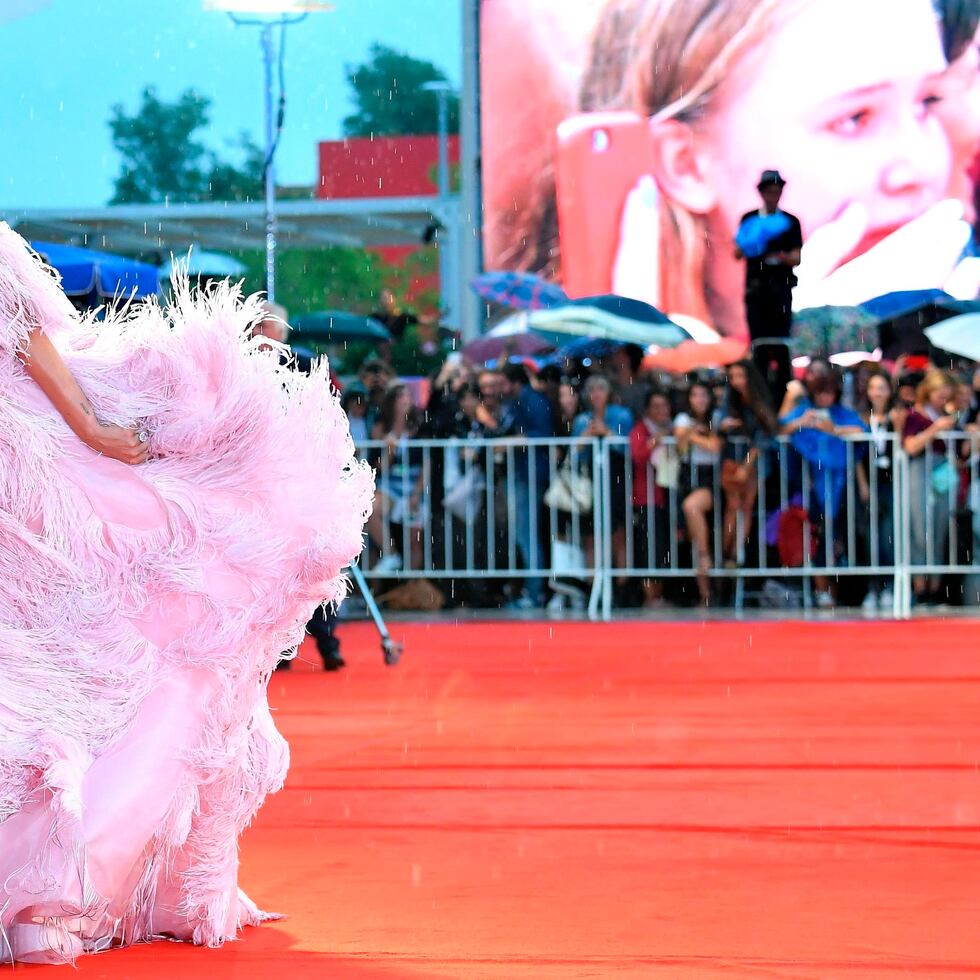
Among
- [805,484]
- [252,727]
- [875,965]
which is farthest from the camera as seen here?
[805,484]

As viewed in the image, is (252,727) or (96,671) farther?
(252,727)

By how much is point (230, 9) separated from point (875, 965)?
33.1ft

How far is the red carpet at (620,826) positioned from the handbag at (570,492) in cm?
285

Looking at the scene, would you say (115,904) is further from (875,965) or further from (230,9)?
(230,9)

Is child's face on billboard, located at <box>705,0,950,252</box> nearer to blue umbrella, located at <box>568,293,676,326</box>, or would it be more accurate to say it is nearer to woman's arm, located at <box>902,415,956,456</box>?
blue umbrella, located at <box>568,293,676,326</box>

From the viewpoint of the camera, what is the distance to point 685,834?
15.1 feet

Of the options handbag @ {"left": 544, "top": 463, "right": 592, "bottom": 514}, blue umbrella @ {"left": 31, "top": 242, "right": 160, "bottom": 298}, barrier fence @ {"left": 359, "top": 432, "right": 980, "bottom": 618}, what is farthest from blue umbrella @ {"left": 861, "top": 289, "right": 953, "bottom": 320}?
blue umbrella @ {"left": 31, "top": 242, "right": 160, "bottom": 298}

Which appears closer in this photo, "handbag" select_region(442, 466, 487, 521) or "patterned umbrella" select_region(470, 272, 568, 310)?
"handbag" select_region(442, 466, 487, 521)

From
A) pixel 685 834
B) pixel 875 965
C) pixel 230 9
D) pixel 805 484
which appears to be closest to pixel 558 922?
pixel 875 965

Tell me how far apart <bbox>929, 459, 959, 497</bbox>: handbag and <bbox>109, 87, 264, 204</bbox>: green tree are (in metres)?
30.5

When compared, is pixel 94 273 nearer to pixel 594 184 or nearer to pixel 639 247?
pixel 639 247

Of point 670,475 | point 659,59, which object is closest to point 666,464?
point 670,475

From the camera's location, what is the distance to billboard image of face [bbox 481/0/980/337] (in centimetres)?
1922

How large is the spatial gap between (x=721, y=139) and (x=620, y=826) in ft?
54.2
